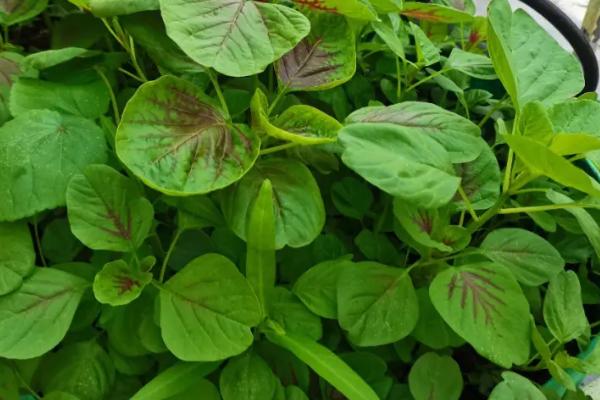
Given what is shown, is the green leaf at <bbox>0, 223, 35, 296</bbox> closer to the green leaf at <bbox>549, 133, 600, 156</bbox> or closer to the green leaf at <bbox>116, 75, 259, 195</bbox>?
the green leaf at <bbox>116, 75, 259, 195</bbox>

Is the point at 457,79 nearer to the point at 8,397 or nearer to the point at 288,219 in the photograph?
the point at 288,219

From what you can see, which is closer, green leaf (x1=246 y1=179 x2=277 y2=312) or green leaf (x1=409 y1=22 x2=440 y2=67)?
green leaf (x1=246 y1=179 x2=277 y2=312)

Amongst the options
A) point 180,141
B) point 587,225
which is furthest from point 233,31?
point 587,225

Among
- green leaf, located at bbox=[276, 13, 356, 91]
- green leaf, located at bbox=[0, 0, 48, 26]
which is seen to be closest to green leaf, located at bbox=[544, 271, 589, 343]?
green leaf, located at bbox=[276, 13, 356, 91]

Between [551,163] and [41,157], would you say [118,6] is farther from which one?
[551,163]

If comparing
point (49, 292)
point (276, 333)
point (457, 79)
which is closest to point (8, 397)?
point (49, 292)

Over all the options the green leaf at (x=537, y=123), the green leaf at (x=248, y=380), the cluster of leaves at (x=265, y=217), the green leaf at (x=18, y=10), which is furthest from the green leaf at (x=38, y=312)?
the green leaf at (x=537, y=123)
